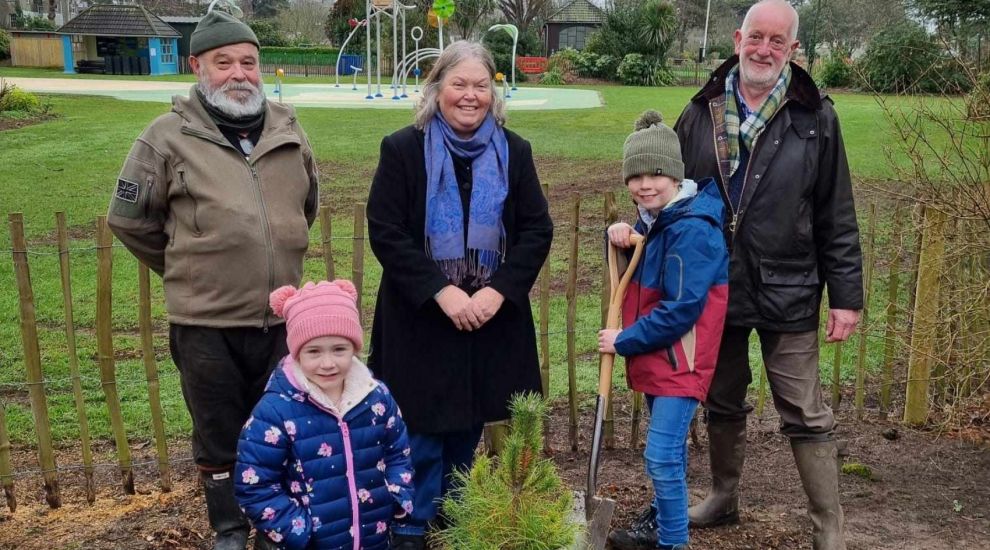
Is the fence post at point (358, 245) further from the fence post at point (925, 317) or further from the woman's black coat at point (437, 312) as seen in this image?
the fence post at point (925, 317)

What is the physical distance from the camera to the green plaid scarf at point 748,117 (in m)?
3.24

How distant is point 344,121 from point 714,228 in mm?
16725

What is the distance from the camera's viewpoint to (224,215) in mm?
3031

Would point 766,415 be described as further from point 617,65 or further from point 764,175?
point 617,65

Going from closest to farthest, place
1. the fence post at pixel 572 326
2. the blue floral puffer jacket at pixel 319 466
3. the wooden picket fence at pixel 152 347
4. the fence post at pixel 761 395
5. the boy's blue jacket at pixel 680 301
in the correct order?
1. the blue floral puffer jacket at pixel 319 466
2. the boy's blue jacket at pixel 680 301
3. the wooden picket fence at pixel 152 347
4. the fence post at pixel 572 326
5. the fence post at pixel 761 395

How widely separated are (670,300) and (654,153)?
1.61 feet

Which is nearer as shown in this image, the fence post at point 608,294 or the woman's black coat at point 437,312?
the woman's black coat at point 437,312

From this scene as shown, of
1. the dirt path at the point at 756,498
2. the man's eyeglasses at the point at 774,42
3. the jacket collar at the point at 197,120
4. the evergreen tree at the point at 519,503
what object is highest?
the man's eyeglasses at the point at 774,42

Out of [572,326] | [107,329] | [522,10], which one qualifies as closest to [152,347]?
[107,329]

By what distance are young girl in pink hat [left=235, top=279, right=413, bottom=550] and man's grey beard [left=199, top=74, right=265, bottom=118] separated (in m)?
0.68

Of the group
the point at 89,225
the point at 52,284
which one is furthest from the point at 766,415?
the point at 89,225

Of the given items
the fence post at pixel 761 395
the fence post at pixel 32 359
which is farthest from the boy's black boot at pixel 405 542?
the fence post at pixel 761 395

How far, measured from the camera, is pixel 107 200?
10406 millimetres

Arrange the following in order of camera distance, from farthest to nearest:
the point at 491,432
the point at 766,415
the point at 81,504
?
the point at 766,415, the point at 491,432, the point at 81,504
